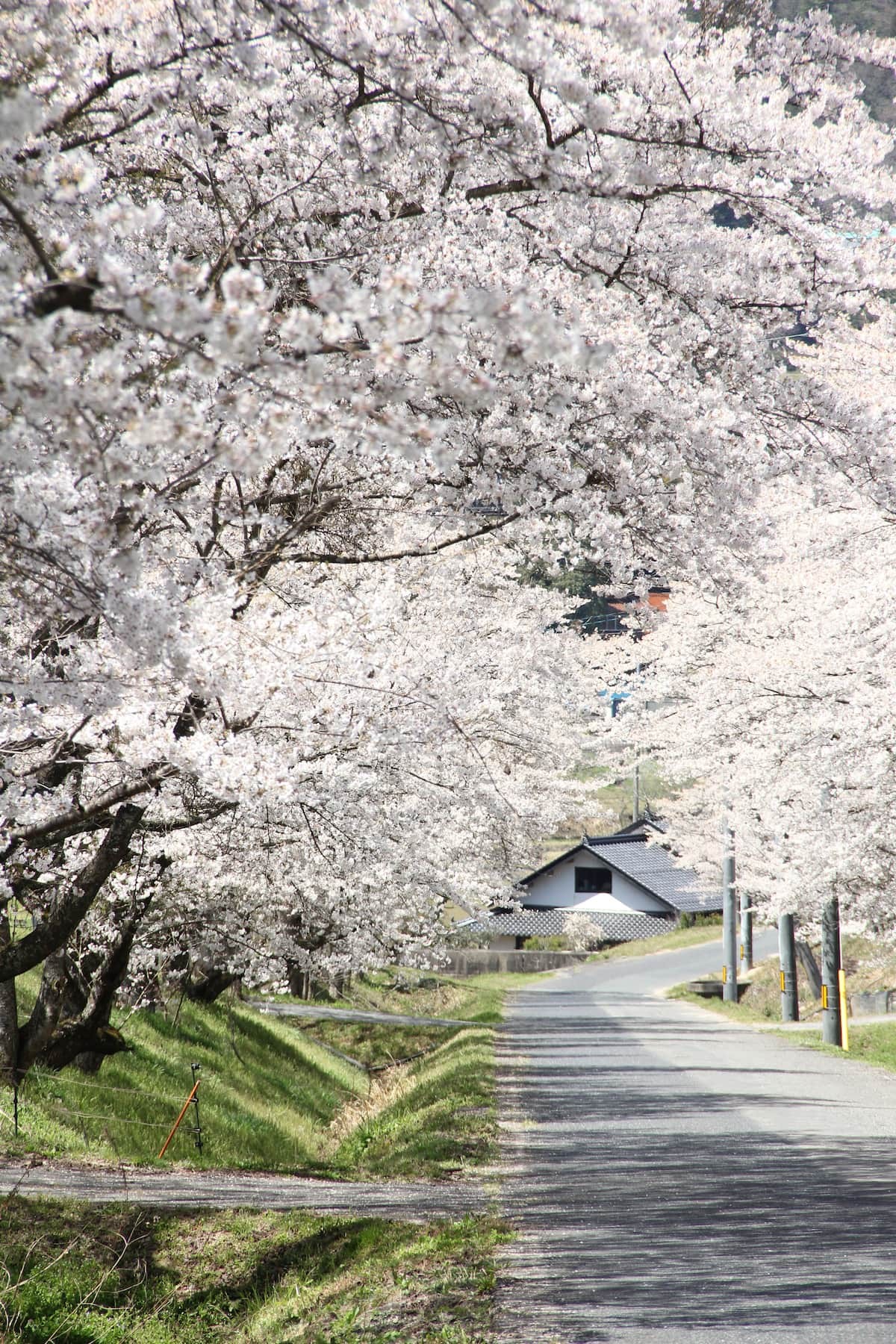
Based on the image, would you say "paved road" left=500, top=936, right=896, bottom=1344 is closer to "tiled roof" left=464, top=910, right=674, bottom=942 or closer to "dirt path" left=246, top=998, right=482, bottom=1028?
"dirt path" left=246, top=998, right=482, bottom=1028

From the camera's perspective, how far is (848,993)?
101 ft

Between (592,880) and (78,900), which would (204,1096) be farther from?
(592,880)

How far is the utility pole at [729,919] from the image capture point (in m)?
30.5

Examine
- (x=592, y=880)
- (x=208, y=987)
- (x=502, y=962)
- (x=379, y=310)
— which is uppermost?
(x=592, y=880)

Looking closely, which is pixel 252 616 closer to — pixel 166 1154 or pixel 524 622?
pixel 166 1154

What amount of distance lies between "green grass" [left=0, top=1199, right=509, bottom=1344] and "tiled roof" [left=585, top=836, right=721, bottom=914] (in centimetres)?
5378

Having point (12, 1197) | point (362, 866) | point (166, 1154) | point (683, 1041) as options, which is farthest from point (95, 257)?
point (683, 1041)

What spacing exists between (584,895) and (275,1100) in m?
47.7

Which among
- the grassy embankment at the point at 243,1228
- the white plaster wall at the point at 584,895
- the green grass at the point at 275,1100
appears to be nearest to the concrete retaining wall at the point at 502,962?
the white plaster wall at the point at 584,895

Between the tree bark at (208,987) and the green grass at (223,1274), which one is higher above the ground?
the tree bark at (208,987)

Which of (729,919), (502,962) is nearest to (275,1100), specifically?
(729,919)

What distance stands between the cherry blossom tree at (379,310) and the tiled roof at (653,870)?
5471 centimetres

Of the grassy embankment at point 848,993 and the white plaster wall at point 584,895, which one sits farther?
the white plaster wall at point 584,895

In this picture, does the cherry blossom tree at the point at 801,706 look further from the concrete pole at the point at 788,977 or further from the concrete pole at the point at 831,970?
the concrete pole at the point at 788,977
